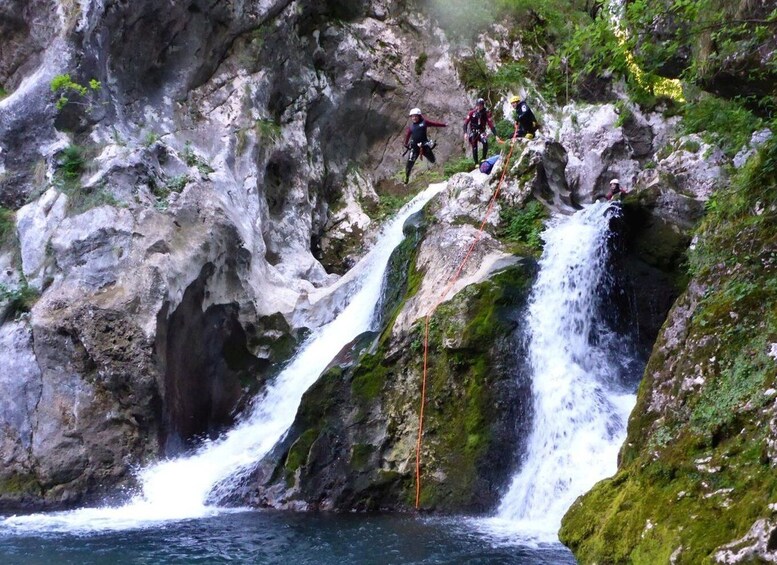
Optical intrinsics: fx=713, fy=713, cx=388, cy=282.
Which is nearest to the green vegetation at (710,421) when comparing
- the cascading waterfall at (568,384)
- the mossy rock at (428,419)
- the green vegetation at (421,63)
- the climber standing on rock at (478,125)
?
the cascading waterfall at (568,384)

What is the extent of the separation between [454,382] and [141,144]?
294 inches

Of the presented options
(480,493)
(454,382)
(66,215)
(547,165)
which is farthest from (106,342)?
(547,165)

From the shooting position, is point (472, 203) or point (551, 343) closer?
point (551, 343)

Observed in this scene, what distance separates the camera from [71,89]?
1300 centimetres

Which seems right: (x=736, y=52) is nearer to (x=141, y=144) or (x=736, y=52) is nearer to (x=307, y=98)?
(x=141, y=144)

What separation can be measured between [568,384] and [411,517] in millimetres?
2680

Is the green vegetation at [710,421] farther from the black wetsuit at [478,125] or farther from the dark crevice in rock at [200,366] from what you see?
the black wetsuit at [478,125]

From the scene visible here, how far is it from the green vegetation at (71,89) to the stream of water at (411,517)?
6.27m

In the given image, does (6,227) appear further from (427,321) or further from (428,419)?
(428,419)

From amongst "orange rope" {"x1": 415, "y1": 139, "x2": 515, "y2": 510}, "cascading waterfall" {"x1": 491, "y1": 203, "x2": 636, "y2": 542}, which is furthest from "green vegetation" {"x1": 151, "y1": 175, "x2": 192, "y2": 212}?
"cascading waterfall" {"x1": 491, "y1": 203, "x2": 636, "y2": 542}

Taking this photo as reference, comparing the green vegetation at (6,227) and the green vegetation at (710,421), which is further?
the green vegetation at (6,227)

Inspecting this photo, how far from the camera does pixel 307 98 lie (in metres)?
17.7

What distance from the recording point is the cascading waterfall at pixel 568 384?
8.42 metres

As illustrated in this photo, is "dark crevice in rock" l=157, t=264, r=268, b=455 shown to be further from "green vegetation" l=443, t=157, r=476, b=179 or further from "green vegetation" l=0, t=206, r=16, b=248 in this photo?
"green vegetation" l=443, t=157, r=476, b=179
